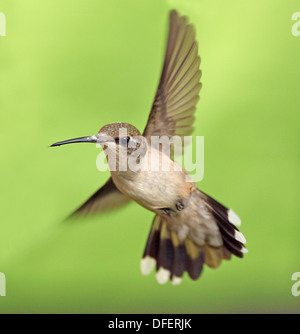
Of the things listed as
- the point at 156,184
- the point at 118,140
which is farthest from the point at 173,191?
the point at 118,140

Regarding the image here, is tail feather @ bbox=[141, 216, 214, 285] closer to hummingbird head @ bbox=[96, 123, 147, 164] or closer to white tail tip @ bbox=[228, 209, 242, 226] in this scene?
white tail tip @ bbox=[228, 209, 242, 226]

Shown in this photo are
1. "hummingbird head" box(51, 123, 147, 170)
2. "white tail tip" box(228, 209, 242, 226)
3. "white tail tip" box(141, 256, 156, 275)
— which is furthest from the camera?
"white tail tip" box(141, 256, 156, 275)

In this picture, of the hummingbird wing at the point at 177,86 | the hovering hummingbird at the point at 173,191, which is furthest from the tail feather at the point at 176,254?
the hummingbird wing at the point at 177,86

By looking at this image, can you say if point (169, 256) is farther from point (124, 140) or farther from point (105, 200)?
point (124, 140)

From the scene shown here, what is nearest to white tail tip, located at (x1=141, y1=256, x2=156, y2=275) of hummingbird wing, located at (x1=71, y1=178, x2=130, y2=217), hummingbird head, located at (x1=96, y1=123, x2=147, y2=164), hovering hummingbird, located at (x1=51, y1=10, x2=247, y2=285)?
hovering hummingbird, located at (x1=51, y1=10, x2=247, y2=285)
